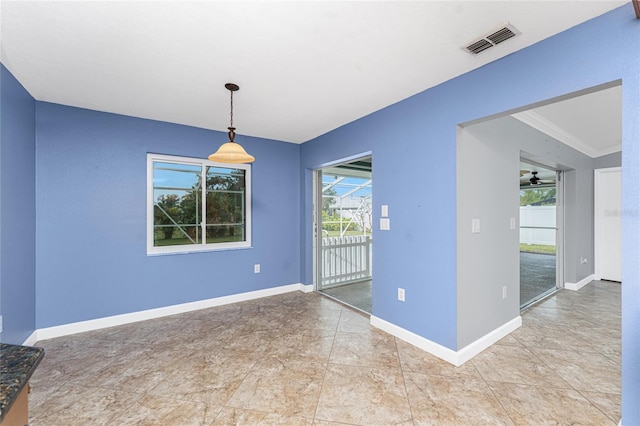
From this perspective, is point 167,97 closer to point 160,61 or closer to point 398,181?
point 160,61

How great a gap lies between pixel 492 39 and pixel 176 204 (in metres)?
3.69

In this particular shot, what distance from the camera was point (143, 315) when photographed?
3.34m

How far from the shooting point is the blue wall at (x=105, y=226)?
113 inches

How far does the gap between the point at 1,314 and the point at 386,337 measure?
331 cm

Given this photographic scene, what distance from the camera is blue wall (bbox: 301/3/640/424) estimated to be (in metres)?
1.53

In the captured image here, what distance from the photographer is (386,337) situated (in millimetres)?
2867

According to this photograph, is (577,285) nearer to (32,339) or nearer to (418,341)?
(418,341)

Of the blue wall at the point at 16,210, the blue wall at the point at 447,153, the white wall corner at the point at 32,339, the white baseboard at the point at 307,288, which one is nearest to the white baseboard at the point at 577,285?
the blue wall at the point at 447,153

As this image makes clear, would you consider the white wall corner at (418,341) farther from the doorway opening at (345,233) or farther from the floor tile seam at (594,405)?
the floor tile seam at (594,405)

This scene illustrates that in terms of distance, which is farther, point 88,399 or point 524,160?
point 524,160

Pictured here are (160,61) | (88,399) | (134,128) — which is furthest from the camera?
(134,128)

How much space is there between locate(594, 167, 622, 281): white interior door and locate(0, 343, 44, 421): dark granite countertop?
23.5 ft

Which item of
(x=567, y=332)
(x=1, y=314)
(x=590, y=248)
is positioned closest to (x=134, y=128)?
(x=1, y=314)

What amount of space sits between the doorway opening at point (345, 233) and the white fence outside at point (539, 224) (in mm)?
5533
